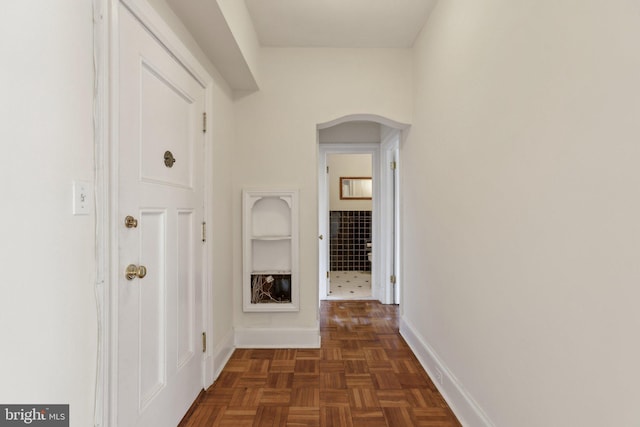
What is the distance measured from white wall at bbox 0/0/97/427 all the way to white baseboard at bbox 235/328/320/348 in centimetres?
176

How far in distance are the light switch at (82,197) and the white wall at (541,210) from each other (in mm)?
1526

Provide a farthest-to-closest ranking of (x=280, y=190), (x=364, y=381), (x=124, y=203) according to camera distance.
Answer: (x=280, y=190), (x=364, y=381), (x=124, y=203)

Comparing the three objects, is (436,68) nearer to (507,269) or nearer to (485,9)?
(485,9)

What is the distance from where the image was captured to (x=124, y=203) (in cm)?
131

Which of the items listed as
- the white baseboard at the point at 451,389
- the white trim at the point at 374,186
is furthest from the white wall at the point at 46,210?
the white trim at the point at 374,186

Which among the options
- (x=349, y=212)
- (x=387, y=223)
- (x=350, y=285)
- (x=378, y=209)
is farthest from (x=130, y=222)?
(x=349, y=212)

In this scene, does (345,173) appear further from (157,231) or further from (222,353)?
(157,231)

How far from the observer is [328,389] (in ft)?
7.20

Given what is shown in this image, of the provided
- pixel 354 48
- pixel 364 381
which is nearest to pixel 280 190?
pixel 354 48

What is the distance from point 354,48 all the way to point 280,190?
1350mm

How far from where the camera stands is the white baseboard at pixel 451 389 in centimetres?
168

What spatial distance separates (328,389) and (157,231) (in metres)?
1.45

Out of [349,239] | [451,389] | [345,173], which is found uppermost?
[345,173]

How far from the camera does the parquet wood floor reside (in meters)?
1.88
